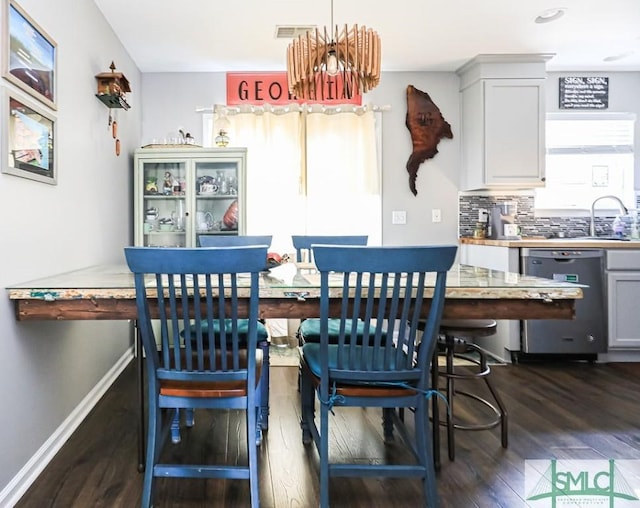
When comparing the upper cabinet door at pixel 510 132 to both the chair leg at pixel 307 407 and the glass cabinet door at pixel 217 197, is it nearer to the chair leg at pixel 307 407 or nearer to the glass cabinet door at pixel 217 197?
the glass cabinet door at pixel 217 197

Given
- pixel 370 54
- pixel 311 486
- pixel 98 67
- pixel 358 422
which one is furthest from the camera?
pixel 98 67

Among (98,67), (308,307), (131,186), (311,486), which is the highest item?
(98,67)

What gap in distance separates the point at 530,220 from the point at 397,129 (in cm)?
143

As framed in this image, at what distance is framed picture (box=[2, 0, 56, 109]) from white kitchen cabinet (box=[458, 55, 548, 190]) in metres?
2.95

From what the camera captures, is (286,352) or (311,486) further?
(286,352)

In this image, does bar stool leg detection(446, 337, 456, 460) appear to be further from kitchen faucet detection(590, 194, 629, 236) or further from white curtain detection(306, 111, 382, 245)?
kitchen faucet detection(590, 194, 629, 236)

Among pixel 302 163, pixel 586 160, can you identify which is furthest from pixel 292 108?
pixel 586 160

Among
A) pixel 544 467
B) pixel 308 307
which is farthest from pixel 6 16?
pixel 544 467

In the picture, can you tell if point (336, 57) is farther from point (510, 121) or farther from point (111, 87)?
point (510, 121)

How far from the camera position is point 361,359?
58.6 inches

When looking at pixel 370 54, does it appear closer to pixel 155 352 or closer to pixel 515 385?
pixel 155 352

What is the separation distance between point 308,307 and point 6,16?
152 cm

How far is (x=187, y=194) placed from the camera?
3436mm

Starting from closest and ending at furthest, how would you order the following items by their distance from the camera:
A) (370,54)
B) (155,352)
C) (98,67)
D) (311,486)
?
(155,352)
(311,486)
(370,54)
(98,67)
